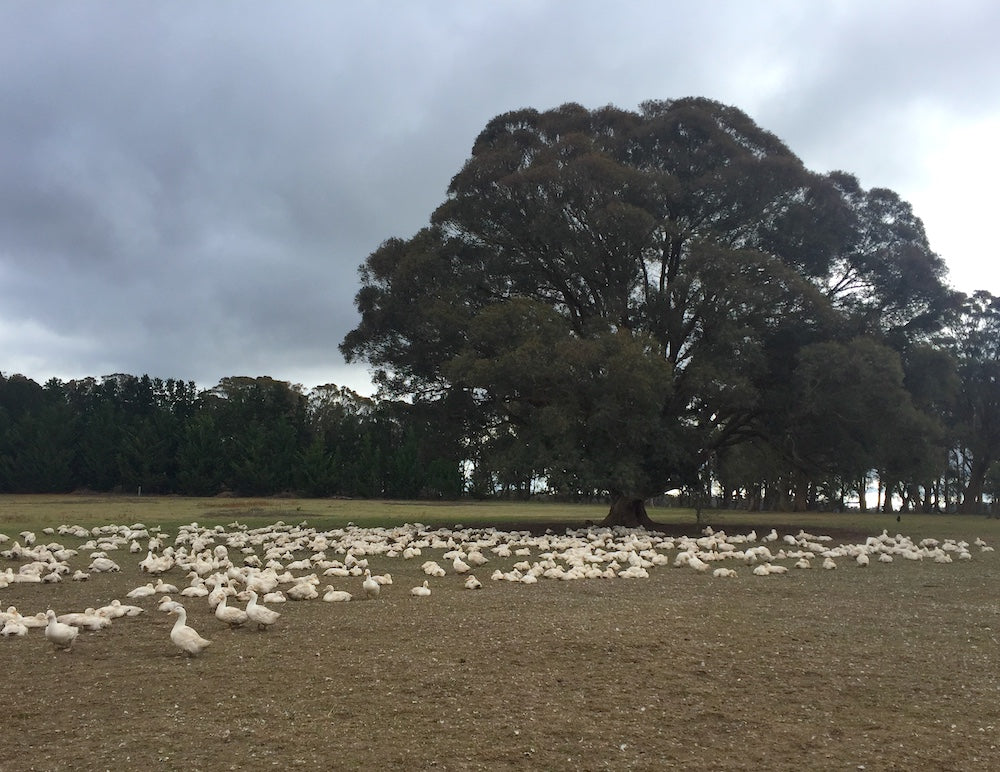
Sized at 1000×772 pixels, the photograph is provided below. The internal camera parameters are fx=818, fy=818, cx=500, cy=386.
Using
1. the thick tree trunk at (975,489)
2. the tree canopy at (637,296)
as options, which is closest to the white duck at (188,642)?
the tree canopy at (637,296)

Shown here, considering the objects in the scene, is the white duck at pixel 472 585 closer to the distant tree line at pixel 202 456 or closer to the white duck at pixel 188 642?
the white duck at pixel 188 642

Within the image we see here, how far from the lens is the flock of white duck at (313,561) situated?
34.2 ft

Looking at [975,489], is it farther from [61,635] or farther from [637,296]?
[61,635]

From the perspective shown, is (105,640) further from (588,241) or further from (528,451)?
(588,241)

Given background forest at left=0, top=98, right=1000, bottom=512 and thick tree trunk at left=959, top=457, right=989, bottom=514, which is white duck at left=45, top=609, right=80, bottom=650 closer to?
background forest at left=0, top=98, right=1000, bottom=512

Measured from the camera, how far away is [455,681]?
24.2 feet

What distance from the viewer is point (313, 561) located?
17.1m

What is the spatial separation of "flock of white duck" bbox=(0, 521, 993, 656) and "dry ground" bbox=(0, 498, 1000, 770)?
33cm

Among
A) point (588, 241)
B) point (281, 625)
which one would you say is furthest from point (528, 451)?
point (281, 625)

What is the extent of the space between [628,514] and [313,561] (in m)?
16.0

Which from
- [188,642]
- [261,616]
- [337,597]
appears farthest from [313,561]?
[188,642]

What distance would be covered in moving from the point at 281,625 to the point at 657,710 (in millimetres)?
5296

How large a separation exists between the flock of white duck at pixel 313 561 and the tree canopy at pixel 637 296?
427 cm

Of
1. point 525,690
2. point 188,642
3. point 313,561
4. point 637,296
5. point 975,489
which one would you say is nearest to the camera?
point 525,690
